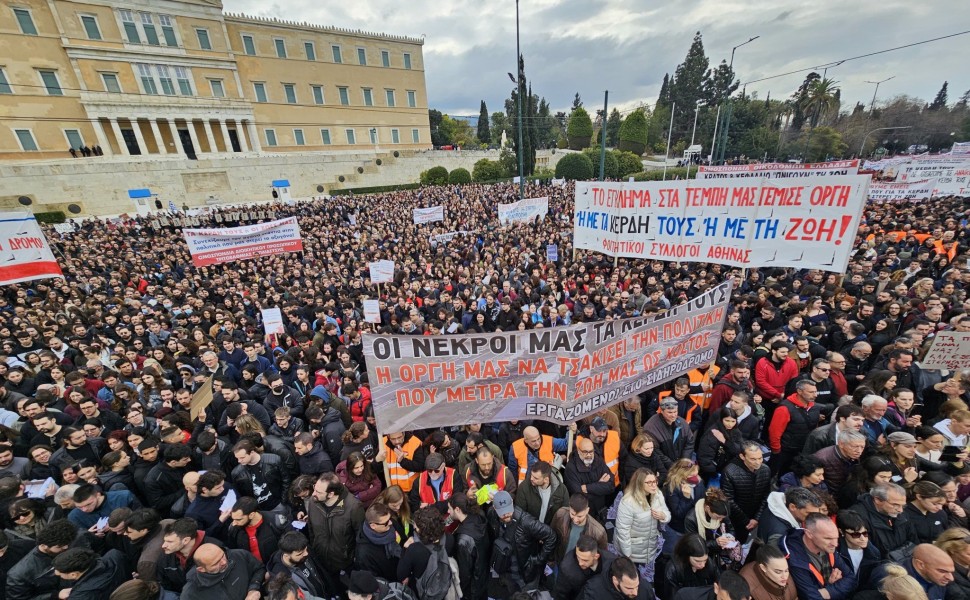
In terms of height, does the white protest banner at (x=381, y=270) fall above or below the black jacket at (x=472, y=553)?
above

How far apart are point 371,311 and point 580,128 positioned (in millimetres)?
64813

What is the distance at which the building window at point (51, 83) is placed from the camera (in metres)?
32.2

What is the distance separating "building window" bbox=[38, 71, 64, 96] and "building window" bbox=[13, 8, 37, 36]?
3.02 m

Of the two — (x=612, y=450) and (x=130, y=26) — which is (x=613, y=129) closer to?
(x=130, y=26)

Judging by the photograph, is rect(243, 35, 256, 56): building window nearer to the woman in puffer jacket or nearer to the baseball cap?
the baseball cap

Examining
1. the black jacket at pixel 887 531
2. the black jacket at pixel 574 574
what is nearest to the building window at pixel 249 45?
the black jacket at pixel 574 574

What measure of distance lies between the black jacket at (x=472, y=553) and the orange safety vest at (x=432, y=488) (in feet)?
1.75

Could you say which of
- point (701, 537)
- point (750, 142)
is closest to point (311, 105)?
point (701, 537)

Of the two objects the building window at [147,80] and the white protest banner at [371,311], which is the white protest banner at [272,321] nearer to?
the white protest banner at [371,311]

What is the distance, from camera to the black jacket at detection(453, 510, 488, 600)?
3068 mm

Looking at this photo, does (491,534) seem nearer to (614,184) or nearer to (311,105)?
(614,184)

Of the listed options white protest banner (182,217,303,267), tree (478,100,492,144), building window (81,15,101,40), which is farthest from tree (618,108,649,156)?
building window (81,15,101,40)

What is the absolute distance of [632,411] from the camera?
4.68 meters

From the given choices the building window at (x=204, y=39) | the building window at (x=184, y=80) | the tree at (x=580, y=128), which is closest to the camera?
the building window at (x=184, y=80)
